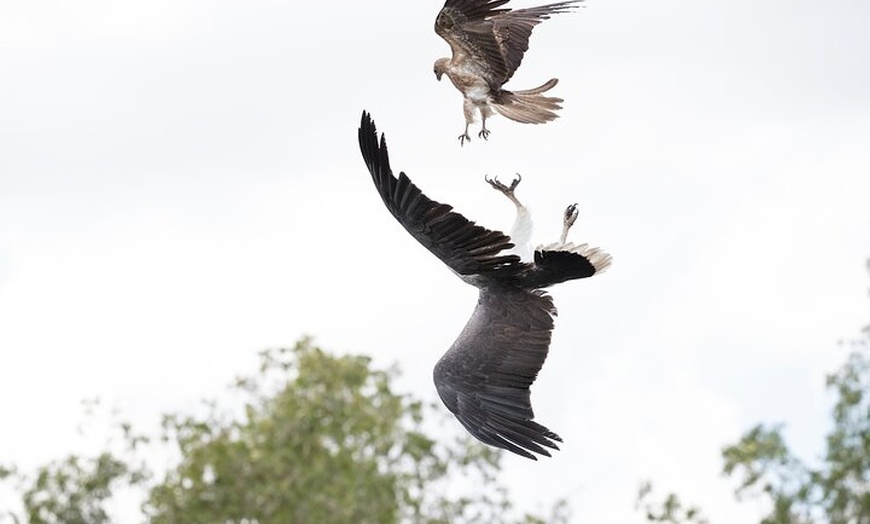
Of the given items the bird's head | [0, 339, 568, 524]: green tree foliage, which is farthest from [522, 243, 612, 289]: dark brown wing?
→ [0, 339, 568, 524]: green tree foliage

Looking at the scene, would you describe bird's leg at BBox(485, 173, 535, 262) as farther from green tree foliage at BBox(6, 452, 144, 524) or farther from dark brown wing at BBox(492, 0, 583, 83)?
green tree foliage at BBox(6, 452, 144, 524)

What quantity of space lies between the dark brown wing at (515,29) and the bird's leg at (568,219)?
0.83m

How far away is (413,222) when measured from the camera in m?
11.1

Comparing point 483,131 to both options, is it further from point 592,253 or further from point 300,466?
point 300,466

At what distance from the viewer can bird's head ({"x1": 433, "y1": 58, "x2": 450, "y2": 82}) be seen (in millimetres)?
11773

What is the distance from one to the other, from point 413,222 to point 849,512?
23626 millimetres

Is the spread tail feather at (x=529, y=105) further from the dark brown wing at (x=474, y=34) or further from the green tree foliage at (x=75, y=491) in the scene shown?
the green tree foliage at (x=75, y=491)

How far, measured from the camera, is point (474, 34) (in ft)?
38.1

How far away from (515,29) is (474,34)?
265 millimetres

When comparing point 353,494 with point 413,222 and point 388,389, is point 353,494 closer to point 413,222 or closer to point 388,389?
point 388,389

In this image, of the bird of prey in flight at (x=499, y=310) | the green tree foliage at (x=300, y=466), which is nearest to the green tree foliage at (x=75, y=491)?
the green tree foliage at (x=300, y=466)

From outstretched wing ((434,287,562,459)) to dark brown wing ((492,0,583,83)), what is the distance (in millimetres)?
1250

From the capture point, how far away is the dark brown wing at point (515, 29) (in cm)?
1166

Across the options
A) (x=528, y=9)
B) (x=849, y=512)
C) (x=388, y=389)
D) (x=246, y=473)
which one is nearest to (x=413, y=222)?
(x=528, y=9)
